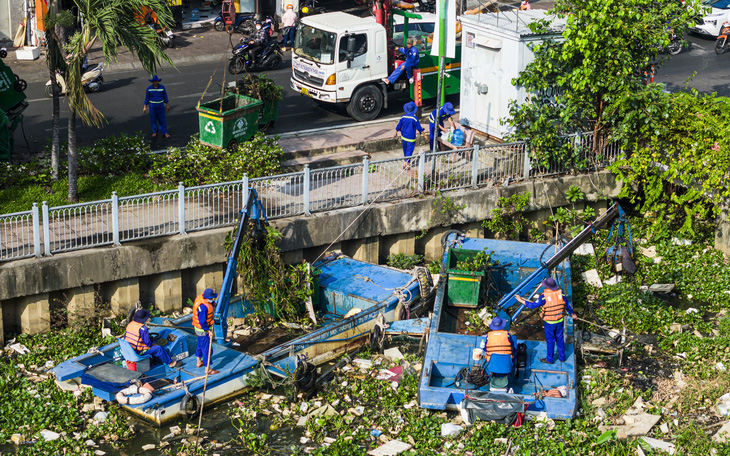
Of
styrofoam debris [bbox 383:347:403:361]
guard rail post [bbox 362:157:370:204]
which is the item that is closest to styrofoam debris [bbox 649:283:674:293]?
styrofoam debris [bbox 383:347:403:361]

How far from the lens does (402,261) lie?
1709cm

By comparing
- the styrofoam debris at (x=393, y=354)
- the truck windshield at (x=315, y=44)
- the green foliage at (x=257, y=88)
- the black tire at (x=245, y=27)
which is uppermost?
the truck windshield at (x=315, y=44)

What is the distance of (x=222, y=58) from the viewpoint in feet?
88.3

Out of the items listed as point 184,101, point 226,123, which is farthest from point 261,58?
point 226,123

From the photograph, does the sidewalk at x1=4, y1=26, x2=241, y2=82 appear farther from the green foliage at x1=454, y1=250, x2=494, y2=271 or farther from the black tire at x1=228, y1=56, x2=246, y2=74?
the green foliage at x1=454, y1=250, x2=494, y2=271

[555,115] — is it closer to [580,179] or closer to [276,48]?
[580,179]

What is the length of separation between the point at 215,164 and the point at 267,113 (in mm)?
3554

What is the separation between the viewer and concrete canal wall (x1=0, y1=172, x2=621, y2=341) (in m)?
14.3

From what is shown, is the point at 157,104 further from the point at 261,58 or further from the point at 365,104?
the point at 261,58

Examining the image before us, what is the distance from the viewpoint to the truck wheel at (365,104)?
71.0ft

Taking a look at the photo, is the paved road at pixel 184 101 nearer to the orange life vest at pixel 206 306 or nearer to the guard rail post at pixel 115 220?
the guard rail post at pixel 115 220

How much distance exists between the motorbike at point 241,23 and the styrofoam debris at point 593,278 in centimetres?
1597

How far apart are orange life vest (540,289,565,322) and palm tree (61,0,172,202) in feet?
23.7

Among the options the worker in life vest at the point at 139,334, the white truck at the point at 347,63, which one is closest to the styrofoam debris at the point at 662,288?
the white truck at the point at 347,63
